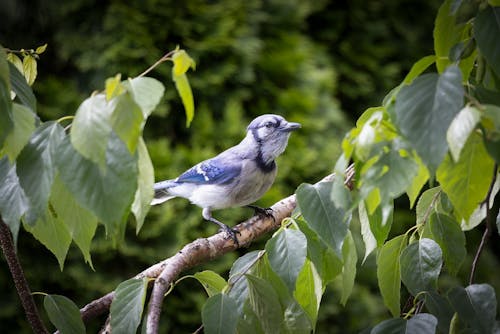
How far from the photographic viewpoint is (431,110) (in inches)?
33.3

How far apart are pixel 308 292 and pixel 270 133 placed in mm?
1077

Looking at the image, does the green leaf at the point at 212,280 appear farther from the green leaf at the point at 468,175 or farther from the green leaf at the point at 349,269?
the green leaf at the point at 468,175

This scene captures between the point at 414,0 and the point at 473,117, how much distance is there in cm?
438

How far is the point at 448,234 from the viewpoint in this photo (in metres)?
1.18

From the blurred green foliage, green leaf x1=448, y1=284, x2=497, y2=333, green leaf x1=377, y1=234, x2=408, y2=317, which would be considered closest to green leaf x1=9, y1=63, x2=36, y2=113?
green leaf x1=377, y1=234, x2=408, y2=317

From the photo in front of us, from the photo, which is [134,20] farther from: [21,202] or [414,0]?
[21,202]

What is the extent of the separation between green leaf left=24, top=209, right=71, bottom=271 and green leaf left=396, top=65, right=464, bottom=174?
56 cm

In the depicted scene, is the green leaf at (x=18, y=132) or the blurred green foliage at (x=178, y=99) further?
the blurred green foliage at (x=178, y=99)

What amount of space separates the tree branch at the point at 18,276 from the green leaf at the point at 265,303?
0.39m

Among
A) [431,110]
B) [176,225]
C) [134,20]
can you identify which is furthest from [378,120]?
[134,20]

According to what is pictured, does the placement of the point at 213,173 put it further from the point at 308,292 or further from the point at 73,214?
the point at 73,214

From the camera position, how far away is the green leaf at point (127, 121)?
0.88 m

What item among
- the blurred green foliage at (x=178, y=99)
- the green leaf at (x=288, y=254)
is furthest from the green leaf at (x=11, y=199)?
the blurred green foliage at (x=178, y=99)

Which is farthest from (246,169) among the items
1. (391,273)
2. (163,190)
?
(391,273)
